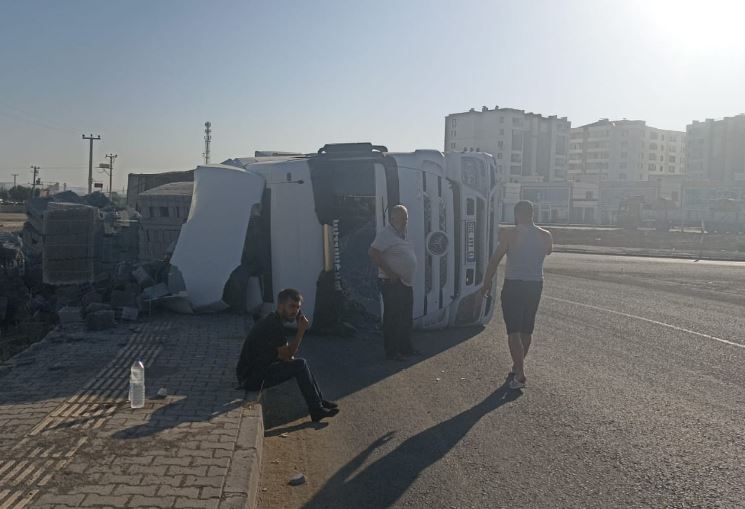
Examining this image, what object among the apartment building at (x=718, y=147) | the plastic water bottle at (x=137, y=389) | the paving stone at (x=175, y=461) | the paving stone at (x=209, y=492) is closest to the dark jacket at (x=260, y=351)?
the plastic water bottle at (x=137, y=389)

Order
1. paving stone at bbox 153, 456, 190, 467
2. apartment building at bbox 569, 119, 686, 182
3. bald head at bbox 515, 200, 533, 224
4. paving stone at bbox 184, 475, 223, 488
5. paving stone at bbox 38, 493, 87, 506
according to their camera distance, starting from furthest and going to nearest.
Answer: apartment building at bbox 569, 119, 686, 182
bald head at bbox 515, 200, 533, 224
paving stone at bbox 153, 456, 190, 467
paving stone at bbox 184, 475, 223, 488
paving stone at bbox 38, 493, 87, 506

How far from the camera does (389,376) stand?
308 inches

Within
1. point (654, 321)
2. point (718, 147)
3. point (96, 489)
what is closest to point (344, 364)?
point (96, 489)

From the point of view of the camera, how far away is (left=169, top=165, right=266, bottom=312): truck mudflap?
10383 mm

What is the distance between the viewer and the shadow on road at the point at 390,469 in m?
4.47

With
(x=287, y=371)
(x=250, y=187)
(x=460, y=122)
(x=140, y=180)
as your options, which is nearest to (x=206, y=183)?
(x=250, y=187)

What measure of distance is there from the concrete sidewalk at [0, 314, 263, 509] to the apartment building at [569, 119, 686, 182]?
133m

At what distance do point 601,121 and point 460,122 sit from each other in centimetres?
4307

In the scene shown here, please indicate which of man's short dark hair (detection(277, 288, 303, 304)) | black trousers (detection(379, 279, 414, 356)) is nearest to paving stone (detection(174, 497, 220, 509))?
man's short dark hair (detection(277, 288, 303, 304))

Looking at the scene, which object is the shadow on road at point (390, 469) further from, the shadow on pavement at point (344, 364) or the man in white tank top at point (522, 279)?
the man in white tank top at point (522, 279)

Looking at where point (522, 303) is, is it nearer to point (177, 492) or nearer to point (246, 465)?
point (246, 465)

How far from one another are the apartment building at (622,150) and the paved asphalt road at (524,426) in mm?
129654

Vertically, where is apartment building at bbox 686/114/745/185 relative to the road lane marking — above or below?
above

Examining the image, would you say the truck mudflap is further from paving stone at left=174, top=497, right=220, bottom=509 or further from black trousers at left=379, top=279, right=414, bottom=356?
paving stone at left=174, top=497, right=220, bottom=509
